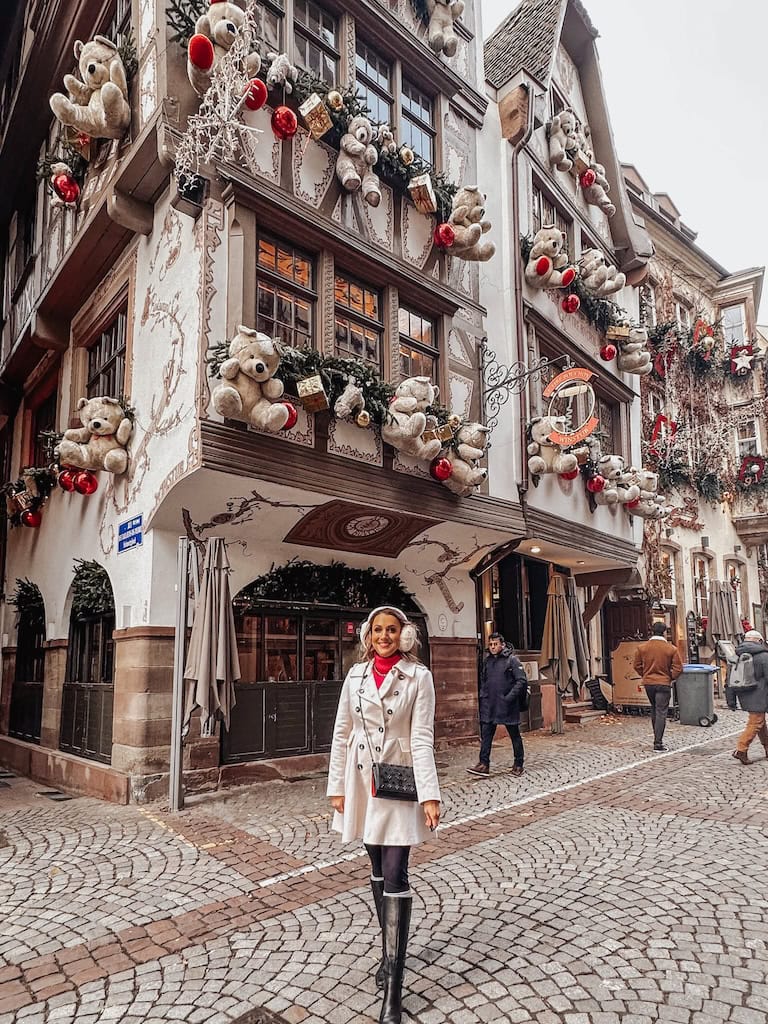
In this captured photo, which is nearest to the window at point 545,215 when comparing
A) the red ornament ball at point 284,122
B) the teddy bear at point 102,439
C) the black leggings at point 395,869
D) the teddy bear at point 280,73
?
the teddy bear at point 280,73

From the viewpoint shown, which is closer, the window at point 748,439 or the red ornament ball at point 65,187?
the red ornament ball at point 65,187

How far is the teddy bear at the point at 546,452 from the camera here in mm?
12188

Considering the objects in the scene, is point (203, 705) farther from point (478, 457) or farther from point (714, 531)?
point (714, 531)

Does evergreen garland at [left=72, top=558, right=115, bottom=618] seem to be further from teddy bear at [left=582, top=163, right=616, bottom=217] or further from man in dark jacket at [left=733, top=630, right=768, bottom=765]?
teddy bear at [left=582, top=163, right=616, bottom=217]

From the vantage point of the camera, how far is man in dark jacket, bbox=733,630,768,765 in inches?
381

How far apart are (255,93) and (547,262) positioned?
6300 millimetres

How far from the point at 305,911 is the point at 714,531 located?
66.6 ft

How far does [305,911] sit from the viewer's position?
16.0 ft

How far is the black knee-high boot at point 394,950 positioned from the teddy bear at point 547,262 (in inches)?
436

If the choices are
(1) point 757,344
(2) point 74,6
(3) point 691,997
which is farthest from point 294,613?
(1) point 757,344

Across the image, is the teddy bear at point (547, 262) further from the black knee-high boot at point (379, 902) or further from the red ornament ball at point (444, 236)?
the black knee-high boot at point (379, 902)

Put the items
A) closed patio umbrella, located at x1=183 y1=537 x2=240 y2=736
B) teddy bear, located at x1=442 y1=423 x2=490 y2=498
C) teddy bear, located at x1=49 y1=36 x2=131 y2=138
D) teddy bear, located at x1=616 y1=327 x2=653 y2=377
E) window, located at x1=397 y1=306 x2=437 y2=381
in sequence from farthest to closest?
teddy bear, located at x1=616 y1=327 x2=653 y2=377
window, located at x1=397 y1=306 x2=437 y2=381
teddy bear, located at x1=442 y1=423 x2=490 y2=498
teddy bear, located at x1=49 y1=36 x2=131 y2=138
closed patio umbrella, located at x1=183 y1=537 x2=240 y2=736

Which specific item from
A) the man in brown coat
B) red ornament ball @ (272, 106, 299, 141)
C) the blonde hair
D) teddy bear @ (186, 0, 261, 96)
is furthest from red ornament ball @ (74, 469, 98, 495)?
the man in brown coat

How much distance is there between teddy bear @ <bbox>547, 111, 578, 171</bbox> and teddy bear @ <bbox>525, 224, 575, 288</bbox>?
100 inches
